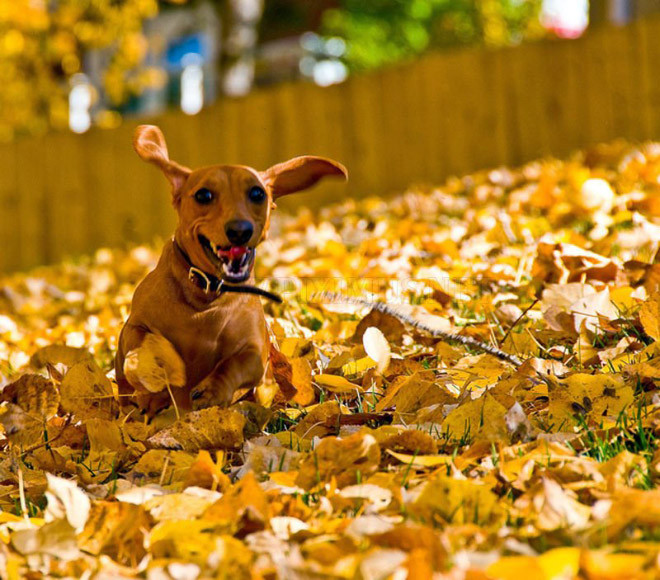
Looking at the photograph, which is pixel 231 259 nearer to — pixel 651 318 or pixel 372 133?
pixel 651 318

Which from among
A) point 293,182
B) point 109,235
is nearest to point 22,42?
point 109,235

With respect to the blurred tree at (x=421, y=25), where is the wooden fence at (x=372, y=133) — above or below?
below

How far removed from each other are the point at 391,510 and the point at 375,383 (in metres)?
0.85

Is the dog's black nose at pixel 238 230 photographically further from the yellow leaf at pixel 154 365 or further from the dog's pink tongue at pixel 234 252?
the yellow leaf at pixel 154 365

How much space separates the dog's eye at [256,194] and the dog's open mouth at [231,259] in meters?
0.12

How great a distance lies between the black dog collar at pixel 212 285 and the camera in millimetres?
2135

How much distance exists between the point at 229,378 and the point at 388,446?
0.47m

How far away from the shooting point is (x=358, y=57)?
24266mm

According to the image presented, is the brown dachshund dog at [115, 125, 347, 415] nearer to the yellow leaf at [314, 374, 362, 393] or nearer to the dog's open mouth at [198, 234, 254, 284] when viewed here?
the dog's open mouth at [198, 234, 254, 284]

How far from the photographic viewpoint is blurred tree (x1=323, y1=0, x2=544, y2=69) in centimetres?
2317

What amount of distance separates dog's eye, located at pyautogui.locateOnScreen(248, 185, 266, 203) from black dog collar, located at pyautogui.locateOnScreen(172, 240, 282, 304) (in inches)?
7.8

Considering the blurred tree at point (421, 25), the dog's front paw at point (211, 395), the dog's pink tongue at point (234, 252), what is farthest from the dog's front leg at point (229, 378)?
the blurred tree at point (421, 25)

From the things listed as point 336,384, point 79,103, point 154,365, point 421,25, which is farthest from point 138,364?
point 421,25

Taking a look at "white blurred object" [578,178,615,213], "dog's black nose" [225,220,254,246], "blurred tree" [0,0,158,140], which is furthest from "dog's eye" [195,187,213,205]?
"blurred tree" [0,0,158,140]
